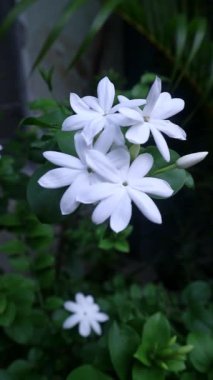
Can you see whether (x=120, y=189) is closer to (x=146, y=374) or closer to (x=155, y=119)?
(x=155, y=119)

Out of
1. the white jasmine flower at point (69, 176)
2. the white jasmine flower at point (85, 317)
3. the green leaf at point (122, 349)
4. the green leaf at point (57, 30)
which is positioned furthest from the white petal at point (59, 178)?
the green leaf at point (57, 30)

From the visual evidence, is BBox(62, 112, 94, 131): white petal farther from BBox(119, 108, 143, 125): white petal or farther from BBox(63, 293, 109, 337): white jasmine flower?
BBox(63, 293, 109, 337): white jasmine flower

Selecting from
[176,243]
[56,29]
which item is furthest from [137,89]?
[176,243]

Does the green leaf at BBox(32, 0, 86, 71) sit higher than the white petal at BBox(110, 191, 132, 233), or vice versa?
the white petal at BBox(110, 191, 132, 233)

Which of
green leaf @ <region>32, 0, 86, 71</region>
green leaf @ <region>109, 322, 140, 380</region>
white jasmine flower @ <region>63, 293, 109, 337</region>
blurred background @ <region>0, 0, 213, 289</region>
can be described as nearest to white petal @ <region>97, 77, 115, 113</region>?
green leaf @ <region>109, 322, 140, 380</region>

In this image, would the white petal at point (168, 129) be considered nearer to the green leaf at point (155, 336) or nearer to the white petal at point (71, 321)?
the green leaf at point (155, 336)

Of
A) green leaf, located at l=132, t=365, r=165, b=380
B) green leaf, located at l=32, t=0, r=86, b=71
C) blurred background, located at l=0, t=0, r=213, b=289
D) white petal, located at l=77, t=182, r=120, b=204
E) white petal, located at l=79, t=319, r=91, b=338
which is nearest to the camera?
white petal, located at l=77, t=182, r=120, b=204

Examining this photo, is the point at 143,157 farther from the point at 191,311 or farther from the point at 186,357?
the point at 191,311
